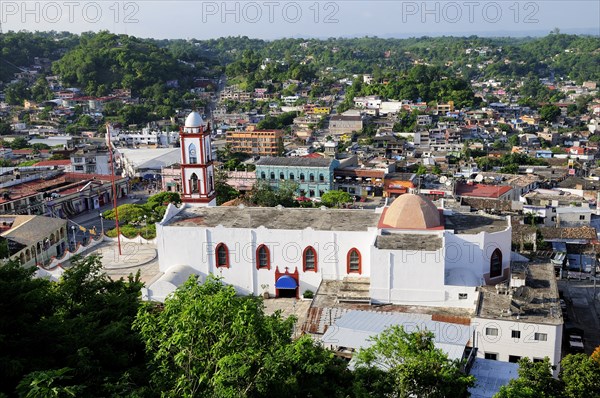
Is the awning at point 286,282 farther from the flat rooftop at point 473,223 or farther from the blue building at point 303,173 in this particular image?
the blue building at point 303,173

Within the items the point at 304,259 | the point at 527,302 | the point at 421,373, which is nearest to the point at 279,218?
the point at 304,259

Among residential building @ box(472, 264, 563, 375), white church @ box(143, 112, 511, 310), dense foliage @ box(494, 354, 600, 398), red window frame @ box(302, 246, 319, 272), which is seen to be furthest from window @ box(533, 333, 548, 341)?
red window frame @ box(302, 246, 319, 272)

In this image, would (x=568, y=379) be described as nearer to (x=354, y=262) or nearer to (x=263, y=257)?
(x=354, y=262)

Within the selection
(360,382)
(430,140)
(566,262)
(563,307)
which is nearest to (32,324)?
(360,382)

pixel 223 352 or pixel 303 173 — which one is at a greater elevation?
pixel 223 352

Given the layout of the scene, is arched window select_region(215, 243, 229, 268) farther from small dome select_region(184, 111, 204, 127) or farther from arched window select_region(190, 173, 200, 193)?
small dome select_region(184, 111, 204, 127)

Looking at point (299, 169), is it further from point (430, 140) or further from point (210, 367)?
point (210, 367)
